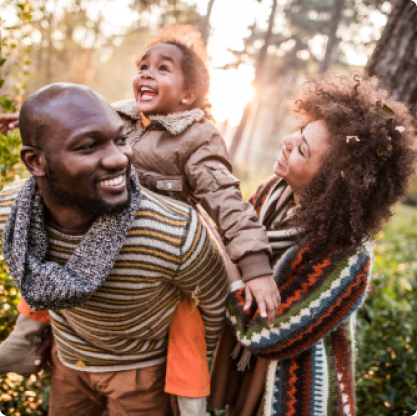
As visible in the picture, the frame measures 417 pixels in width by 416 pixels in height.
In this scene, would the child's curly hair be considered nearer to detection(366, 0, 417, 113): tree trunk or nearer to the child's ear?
the child's ear

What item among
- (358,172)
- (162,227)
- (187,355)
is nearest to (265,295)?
(187,355)

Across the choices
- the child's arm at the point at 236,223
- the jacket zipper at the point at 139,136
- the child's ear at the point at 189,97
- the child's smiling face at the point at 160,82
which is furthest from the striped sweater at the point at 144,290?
the child's ear at the point at 189,97

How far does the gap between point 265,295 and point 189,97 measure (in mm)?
1277

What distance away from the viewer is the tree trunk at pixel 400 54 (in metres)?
2.53

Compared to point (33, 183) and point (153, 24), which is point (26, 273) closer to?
point (33, 183)

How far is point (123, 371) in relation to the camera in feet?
4.99

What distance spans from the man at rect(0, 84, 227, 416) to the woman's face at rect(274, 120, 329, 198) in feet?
1.88

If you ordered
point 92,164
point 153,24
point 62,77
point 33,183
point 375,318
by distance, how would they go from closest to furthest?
point 92,164 < point 33,183 < point 375,318 < point 62,77 < point 153,24

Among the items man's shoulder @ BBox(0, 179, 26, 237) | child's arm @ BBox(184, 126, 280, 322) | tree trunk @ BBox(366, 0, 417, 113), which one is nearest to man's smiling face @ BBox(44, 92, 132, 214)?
man's shoulder @ BBox(0, 179, 26, 237)

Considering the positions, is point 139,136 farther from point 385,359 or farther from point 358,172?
point 385,359

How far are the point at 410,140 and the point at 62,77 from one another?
15.4 meters

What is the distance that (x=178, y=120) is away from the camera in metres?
1.75

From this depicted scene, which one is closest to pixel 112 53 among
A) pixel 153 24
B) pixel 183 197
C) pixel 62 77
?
pixel 153 24

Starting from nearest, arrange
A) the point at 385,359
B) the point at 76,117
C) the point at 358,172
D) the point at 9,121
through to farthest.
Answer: the point at 76,117 → the point at 358,172 → the point at 9,121 → the point at 385,359
